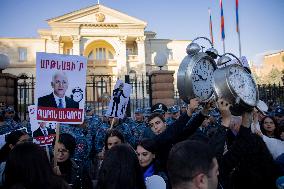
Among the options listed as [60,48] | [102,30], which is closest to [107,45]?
[102,30]

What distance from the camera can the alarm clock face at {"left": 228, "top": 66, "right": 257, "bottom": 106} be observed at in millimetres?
2718

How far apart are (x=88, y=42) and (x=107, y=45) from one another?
120 inches

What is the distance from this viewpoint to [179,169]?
1.95 m

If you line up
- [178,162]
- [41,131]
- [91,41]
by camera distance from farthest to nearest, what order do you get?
[91,41]
[41,131]
[178,162]

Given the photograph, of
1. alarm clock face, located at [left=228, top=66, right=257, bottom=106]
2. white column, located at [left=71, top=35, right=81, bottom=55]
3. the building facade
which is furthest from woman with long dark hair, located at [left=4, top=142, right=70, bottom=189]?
the building facade

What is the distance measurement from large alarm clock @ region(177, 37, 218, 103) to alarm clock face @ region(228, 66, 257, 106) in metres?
0.39

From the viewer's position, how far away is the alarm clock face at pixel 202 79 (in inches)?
125

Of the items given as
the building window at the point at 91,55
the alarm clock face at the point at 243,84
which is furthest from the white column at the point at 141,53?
the alarm clock face at the point at 243,84

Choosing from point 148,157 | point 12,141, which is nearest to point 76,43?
point 12,141

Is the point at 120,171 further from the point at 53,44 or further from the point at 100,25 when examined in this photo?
the point at 53,44

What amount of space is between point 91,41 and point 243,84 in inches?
1618

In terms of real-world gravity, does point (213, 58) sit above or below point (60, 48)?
below

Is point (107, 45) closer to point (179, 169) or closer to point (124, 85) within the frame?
point (124, 85)

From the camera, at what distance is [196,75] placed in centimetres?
317
